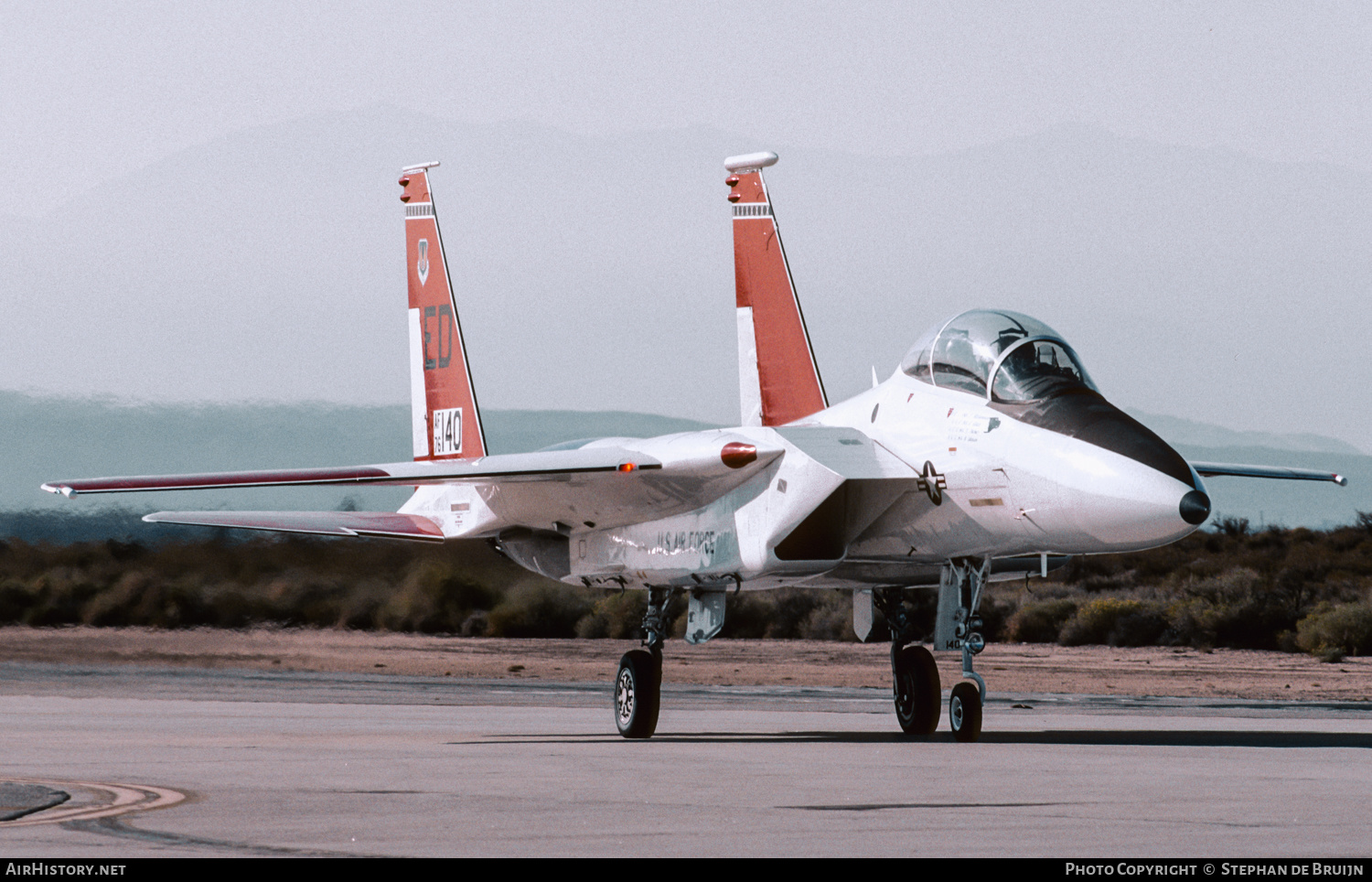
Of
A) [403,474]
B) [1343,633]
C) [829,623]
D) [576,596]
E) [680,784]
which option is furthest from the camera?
[829,623]

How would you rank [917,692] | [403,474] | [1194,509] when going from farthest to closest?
[403,474] → [917,692] → [1194,509]

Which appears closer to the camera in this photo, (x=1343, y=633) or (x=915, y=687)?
(x=915, y=687)

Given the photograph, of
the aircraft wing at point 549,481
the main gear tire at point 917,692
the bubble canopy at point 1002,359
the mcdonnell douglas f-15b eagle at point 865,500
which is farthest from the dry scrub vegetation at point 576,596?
the bubble canopy at point 1002,359

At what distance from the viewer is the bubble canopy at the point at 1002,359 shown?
1385 cm

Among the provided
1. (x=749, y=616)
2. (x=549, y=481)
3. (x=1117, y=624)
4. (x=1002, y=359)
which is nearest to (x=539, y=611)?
(x=749, y=616)

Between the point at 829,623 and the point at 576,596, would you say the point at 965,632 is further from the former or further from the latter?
the point at 829,623

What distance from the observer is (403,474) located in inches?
671

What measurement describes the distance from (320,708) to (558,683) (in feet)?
24.3

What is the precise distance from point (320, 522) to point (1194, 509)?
9.92 m

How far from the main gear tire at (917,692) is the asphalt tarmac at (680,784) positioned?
0.25 meters

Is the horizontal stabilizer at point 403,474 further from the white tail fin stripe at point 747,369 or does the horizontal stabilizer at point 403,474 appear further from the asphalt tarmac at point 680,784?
the white tail fin stripe at point 747,369

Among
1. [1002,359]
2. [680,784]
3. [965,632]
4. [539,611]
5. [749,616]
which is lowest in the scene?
[749,616]
